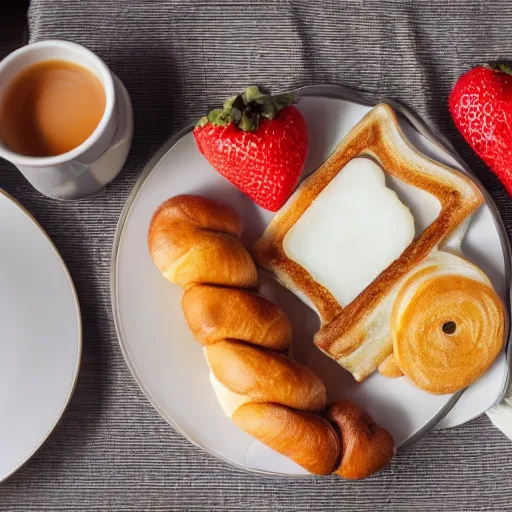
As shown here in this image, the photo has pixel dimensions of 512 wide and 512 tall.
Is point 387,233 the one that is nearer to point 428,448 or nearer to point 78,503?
point 428,448

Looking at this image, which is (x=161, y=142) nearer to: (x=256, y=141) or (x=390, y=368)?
(x=256, y=141)

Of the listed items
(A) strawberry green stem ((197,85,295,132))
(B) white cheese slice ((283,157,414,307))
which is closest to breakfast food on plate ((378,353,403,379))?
(B) white cheese slice ((283,157,414,307))

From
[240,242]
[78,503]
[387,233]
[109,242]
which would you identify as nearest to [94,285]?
[109,242]

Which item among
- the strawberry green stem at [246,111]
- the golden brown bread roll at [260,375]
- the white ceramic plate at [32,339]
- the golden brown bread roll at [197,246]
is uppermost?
the strawberry green stem at [246,111]

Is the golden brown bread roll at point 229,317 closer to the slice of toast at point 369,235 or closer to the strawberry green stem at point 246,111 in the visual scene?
the slice of toast at point 369,235

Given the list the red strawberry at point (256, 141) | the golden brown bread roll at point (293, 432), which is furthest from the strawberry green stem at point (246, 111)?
the golden brown bread roll at point (293, 432)

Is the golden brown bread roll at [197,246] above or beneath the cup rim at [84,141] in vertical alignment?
beneath

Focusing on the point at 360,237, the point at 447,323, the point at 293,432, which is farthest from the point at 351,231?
the point at 293,432
